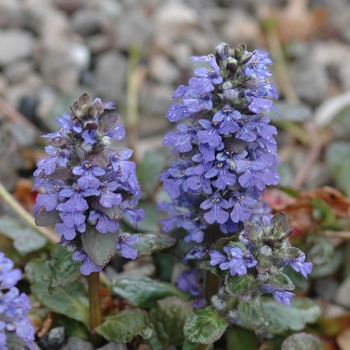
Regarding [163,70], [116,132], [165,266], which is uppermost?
[116,132]

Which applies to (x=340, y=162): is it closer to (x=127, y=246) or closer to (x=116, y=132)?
(x=127, y=246)

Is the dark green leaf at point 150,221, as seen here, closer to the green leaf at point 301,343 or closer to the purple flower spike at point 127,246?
the purple flower spike at point 127,246

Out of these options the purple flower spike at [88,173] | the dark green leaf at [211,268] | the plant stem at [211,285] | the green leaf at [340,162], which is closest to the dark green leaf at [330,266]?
the green leaf at [340,162]

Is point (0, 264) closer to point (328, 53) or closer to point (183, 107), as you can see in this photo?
point (183, 107)

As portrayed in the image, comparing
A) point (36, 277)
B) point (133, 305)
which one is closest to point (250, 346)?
point (133, 305)

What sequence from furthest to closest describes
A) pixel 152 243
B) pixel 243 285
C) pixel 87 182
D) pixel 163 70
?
pixel 163 70 < pixel 152 243 < pixel 243 285 < pixel 87 182

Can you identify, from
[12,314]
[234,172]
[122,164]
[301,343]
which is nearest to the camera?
[12,314]

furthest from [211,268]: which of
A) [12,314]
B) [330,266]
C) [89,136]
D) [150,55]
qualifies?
[150,55]
